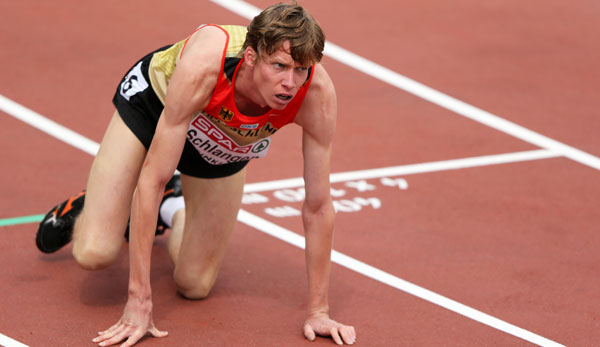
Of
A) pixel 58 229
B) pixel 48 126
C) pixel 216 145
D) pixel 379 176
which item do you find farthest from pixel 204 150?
pixel 48 126

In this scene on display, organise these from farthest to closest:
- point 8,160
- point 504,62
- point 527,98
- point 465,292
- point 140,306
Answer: point 504,62
point 527,98
point 8,160
point 465,292
point 140,306

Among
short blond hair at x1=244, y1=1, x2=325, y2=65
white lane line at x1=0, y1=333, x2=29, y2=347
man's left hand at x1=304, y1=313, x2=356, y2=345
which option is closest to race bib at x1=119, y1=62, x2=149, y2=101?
short blond hair at x1=244, y1=1, x2=325, y2=65

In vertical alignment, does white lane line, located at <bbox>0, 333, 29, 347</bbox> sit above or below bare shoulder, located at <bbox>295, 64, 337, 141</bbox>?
below

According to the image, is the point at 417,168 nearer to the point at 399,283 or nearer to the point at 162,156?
the point at 399,283

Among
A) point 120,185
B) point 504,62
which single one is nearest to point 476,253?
point 120,185

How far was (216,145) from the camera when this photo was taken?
5.30 m

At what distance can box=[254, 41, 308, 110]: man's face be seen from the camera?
4.68 metres

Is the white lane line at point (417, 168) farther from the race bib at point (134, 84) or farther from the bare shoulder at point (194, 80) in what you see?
the bare shoulder at point (194, 80)

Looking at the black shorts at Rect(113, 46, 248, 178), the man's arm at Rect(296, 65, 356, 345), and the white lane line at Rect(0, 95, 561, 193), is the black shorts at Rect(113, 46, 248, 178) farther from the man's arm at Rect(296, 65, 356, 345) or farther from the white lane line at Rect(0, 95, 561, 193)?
the white lane line at Rect(0, 95, 561, 193)

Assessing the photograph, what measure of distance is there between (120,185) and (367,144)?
3.55 metres

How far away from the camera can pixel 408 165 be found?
8.21 m

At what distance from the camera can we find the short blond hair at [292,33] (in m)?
4.62

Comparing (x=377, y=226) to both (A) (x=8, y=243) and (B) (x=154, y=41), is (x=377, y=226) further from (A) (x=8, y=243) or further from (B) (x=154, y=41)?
(B) (x=154, y=41)

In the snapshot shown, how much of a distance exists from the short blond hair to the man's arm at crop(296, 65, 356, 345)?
1.14 ft
